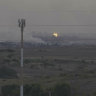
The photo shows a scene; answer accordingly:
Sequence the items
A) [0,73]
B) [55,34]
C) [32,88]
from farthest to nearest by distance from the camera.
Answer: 1. [0,73]
2. [32,88]
3. [55,34]

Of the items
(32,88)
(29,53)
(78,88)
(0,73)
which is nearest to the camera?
(32,88)

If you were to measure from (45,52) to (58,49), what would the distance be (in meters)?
5.11

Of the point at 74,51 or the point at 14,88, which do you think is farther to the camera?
the point at 74,51

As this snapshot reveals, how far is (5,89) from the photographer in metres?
45.1

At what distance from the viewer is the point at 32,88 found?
1709 inches

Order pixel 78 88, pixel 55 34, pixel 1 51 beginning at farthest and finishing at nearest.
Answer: pixel 1 51
pixel 78 88
pixel 55 34

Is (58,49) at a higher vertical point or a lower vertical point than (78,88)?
higher

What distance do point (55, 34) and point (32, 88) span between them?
274 inches

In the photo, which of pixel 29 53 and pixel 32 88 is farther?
pixel 29 53

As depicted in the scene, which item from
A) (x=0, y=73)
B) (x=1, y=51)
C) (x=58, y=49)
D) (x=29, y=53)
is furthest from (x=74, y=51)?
(x=0, y=73)

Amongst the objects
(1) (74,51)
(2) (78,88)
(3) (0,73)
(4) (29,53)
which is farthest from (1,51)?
(2) (78,88)

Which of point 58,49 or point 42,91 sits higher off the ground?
point 58,49

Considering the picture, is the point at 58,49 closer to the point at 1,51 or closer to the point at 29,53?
the point at 29,53

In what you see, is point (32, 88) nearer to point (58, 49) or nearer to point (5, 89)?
A: point (5, 89)
